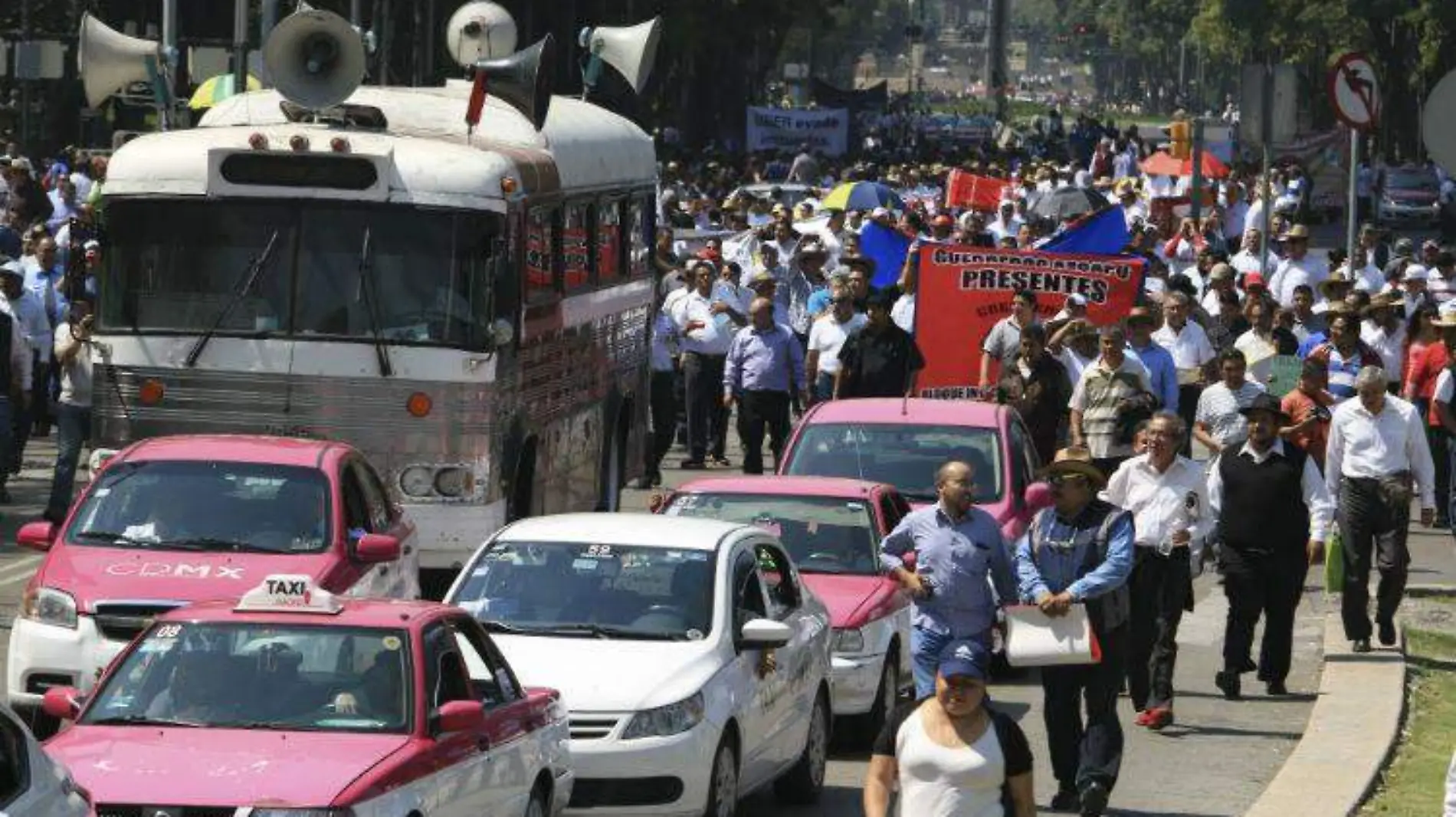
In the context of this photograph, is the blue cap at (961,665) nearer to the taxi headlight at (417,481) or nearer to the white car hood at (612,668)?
the white car hood at (612,668)

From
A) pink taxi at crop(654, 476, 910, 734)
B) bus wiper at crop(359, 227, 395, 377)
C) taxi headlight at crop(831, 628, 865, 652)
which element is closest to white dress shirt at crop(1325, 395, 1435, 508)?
pink taxi at crop(654, 476, 910, 734)

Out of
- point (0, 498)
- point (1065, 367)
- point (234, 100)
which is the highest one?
point (234, 100)

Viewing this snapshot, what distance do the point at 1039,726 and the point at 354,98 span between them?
6.18m

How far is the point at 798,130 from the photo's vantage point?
7219 cm

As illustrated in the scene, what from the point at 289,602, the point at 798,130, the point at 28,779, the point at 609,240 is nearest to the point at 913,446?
the point at 609,240

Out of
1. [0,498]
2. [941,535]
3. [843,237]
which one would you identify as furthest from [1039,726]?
[843,237]

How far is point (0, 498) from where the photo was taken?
2514 centimetres

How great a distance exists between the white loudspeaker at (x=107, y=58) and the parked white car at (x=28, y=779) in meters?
13.6

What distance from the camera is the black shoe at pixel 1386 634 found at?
1898cm

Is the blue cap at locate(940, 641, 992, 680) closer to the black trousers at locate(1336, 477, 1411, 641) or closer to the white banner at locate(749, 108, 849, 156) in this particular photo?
the black trousers at locate(1336, 477, 1411, 641)

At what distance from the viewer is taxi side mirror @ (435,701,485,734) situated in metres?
11.2

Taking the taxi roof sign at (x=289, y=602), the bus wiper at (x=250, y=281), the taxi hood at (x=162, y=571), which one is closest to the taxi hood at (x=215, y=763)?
the taxi roof sign at (x=289, y=602)

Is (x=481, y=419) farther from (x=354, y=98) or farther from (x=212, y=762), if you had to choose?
(x=212, y=762)

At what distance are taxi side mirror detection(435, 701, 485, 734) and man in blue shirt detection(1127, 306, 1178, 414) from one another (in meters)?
11.8
